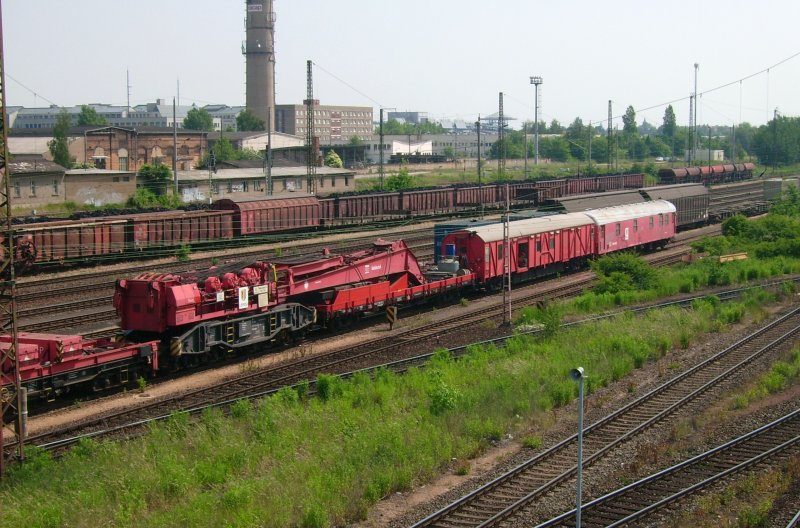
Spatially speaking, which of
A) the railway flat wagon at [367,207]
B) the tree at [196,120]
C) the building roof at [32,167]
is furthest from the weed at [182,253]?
the tree at [196,120]

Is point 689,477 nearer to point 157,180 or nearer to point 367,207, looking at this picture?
point 367,207

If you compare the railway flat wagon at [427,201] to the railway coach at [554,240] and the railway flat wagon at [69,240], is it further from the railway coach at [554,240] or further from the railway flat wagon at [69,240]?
the railway flat wagon at [69,240]

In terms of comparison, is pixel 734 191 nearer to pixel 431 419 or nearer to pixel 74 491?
pixel 431 419

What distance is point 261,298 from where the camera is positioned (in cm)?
2616

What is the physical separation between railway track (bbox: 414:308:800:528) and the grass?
1344 millimetres

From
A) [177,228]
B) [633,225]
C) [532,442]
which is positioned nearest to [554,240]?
[633,225]

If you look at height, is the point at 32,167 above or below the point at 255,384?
above

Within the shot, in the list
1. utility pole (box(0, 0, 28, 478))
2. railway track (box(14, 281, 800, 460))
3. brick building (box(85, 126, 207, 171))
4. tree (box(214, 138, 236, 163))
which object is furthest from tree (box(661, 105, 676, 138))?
utility pole (box(0, 0, 28, 478))

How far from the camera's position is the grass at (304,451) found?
47.3 ft

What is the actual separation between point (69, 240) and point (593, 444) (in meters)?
27.5

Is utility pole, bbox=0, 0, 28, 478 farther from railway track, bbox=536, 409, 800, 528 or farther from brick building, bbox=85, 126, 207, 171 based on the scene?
brick building, bbox=85, 126, 207, 171

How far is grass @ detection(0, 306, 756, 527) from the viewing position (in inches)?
568

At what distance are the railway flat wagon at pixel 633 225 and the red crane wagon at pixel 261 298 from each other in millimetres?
13778

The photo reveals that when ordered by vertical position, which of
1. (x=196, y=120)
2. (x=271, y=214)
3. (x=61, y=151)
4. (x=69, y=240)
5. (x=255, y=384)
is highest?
(x=196, y=120)
